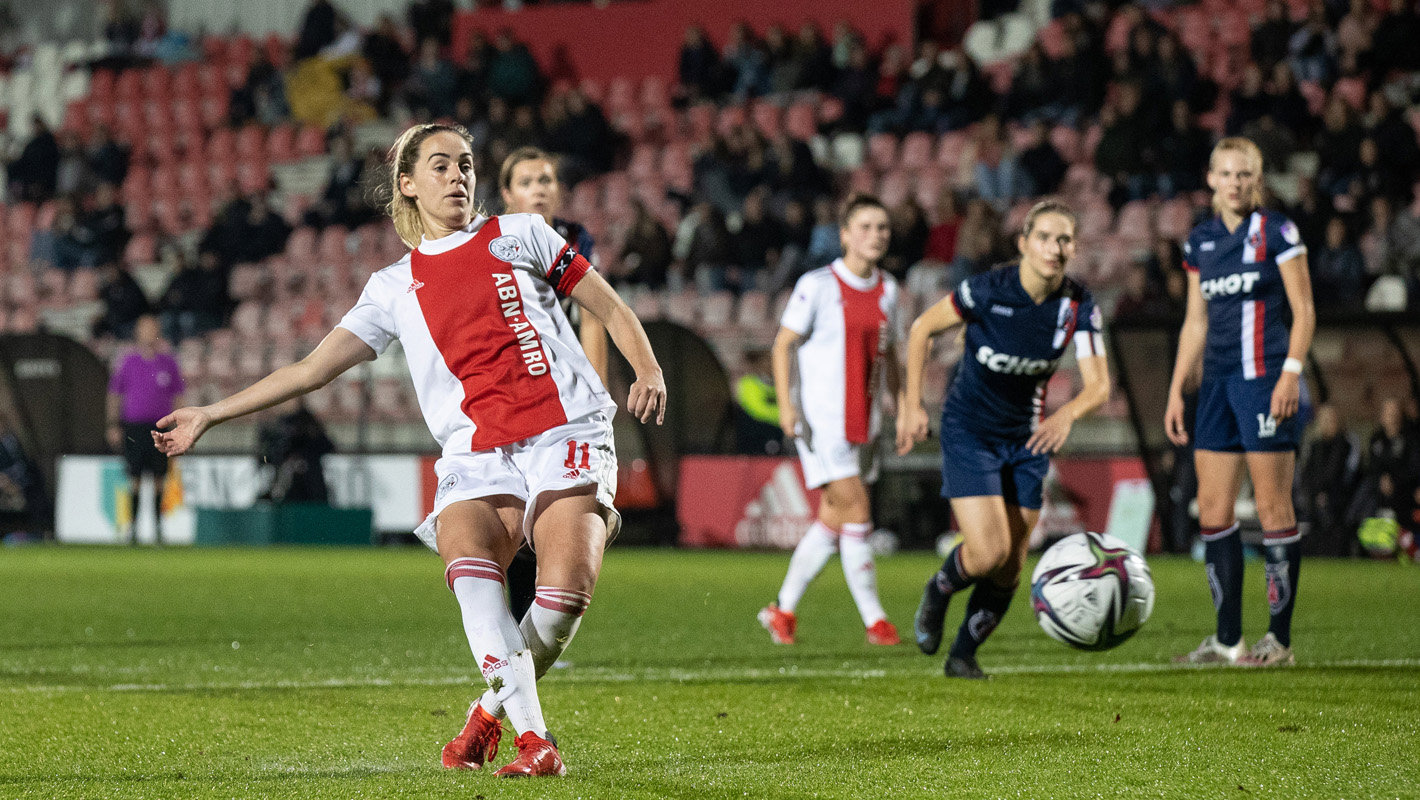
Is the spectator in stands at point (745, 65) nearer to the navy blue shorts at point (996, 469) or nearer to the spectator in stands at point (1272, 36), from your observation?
the spectator in stands at point (1272, 36)

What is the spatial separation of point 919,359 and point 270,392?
3252 mm

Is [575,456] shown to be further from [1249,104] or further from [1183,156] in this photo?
[1249,104]

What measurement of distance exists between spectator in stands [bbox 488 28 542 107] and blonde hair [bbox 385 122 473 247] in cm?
1867

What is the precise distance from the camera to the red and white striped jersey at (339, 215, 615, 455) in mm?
4547

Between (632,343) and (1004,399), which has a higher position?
(632,343)

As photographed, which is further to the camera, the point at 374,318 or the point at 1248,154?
the point at 1248,154

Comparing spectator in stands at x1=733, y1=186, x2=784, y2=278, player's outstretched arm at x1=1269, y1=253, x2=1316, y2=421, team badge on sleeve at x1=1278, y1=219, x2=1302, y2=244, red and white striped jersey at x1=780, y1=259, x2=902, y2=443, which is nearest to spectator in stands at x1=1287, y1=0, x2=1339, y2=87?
spectator in stands at x1=733, y1=186, x2=784, y2=278

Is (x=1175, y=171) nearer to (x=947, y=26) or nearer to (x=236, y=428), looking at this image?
(x=947, y=26)

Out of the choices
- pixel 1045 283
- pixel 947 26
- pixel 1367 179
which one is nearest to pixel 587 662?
pixel 1045 283

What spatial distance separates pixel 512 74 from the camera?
23.1 meters

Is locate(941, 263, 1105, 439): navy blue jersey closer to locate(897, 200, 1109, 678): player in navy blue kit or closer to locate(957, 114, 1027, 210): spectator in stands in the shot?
locate(897, 200, 1109, 678): player in navy blue kit

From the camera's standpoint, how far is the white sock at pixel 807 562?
27.8 ft

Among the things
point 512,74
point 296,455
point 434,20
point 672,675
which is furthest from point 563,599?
point 434,20

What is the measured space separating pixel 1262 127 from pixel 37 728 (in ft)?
46.1
